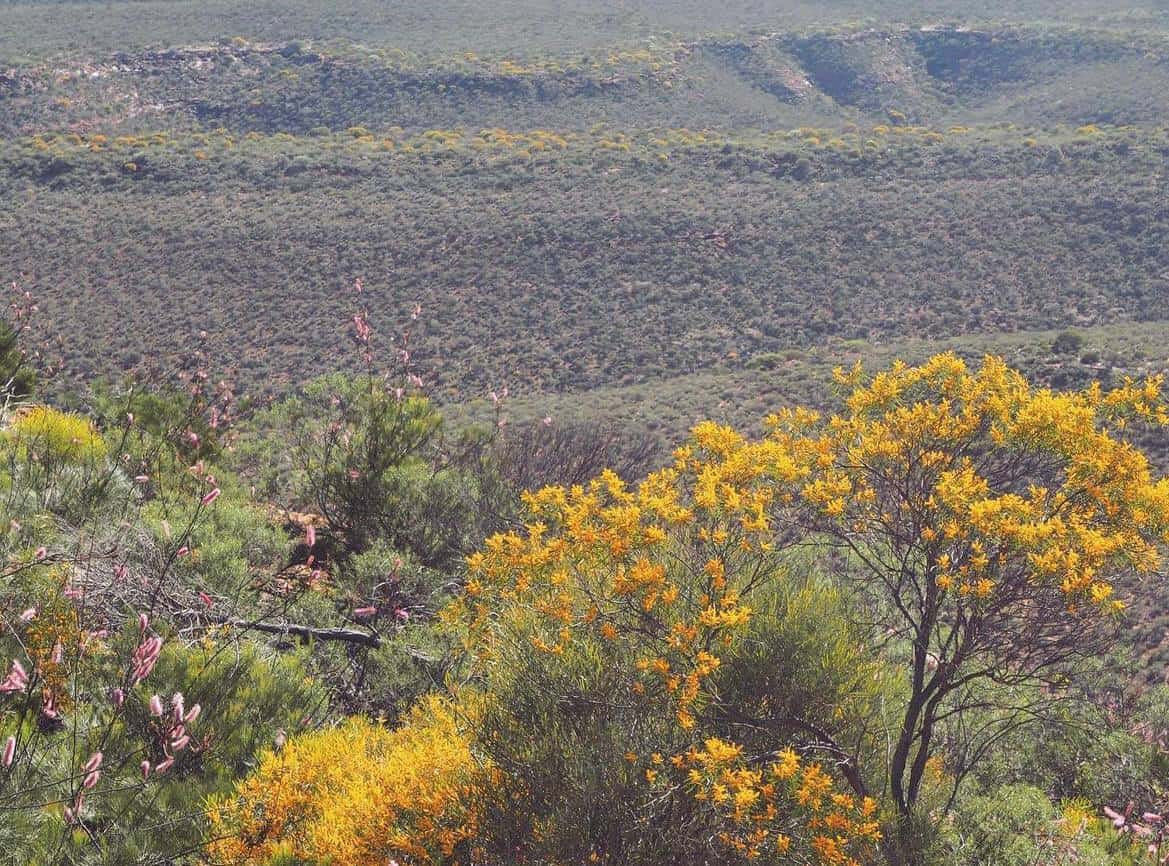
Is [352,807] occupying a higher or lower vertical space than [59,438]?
lower

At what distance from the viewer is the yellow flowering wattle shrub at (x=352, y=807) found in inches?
174

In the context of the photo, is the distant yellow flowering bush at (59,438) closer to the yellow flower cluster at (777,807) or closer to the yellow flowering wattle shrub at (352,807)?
the yellow flowering wattle shrub at (352,807)

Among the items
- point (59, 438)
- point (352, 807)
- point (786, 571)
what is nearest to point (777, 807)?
point (786, 571)

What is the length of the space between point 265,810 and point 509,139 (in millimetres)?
42009

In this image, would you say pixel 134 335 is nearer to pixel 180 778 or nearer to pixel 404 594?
pixel 404 594

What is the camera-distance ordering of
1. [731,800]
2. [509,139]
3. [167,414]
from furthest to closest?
[509,139] < [167,414] < [731,800]

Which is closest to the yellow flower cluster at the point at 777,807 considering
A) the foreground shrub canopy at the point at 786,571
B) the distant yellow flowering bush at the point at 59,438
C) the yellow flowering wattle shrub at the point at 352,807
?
the foreground shrub canopy at the point at 786,571

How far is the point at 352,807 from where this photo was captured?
4.55m

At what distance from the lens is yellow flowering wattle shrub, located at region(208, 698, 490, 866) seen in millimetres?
4414

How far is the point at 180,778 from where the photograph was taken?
4.76 metres

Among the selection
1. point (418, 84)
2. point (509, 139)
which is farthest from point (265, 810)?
point (418, 84)

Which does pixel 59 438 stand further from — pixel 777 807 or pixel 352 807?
pixel 777 807

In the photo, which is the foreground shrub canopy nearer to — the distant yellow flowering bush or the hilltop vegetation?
the hilltop vegetation

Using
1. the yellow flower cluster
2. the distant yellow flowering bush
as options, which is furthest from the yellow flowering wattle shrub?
the distant yellow flowering bush
